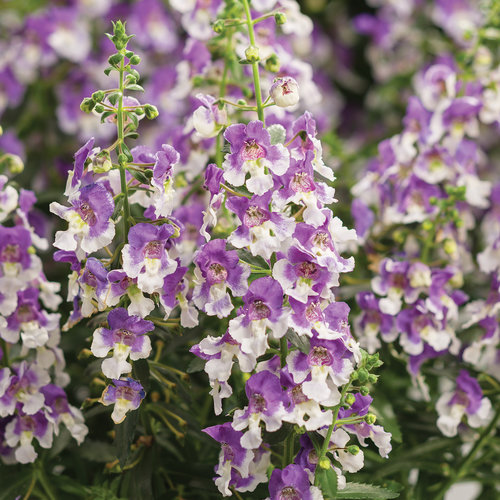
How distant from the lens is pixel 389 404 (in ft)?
3.51

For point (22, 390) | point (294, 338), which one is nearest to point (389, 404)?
point (294, 338)

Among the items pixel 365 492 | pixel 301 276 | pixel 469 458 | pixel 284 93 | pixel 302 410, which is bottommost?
pixel 469 458

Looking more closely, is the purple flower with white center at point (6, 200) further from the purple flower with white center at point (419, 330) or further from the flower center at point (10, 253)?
the purple flower with white center at point (419, 330)

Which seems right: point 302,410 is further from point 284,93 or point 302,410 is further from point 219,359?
point 284,93

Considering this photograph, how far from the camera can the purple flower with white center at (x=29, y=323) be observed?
91 cm

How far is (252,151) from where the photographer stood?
773 mm

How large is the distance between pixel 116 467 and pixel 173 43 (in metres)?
1.02

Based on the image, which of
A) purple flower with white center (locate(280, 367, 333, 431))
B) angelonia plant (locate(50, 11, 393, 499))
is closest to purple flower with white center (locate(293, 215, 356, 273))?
angelonia plant (locate(50, 11, 393, 499))

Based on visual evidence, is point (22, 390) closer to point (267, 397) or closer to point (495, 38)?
point (267, 397)

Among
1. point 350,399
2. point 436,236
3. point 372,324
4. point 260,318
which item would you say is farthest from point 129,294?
point 436,236

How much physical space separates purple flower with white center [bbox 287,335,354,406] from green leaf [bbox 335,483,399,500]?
11 centimetres

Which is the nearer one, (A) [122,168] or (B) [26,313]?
(A) [122,168]

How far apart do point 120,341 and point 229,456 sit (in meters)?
0.16

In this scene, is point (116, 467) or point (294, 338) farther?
point (116, 467)
